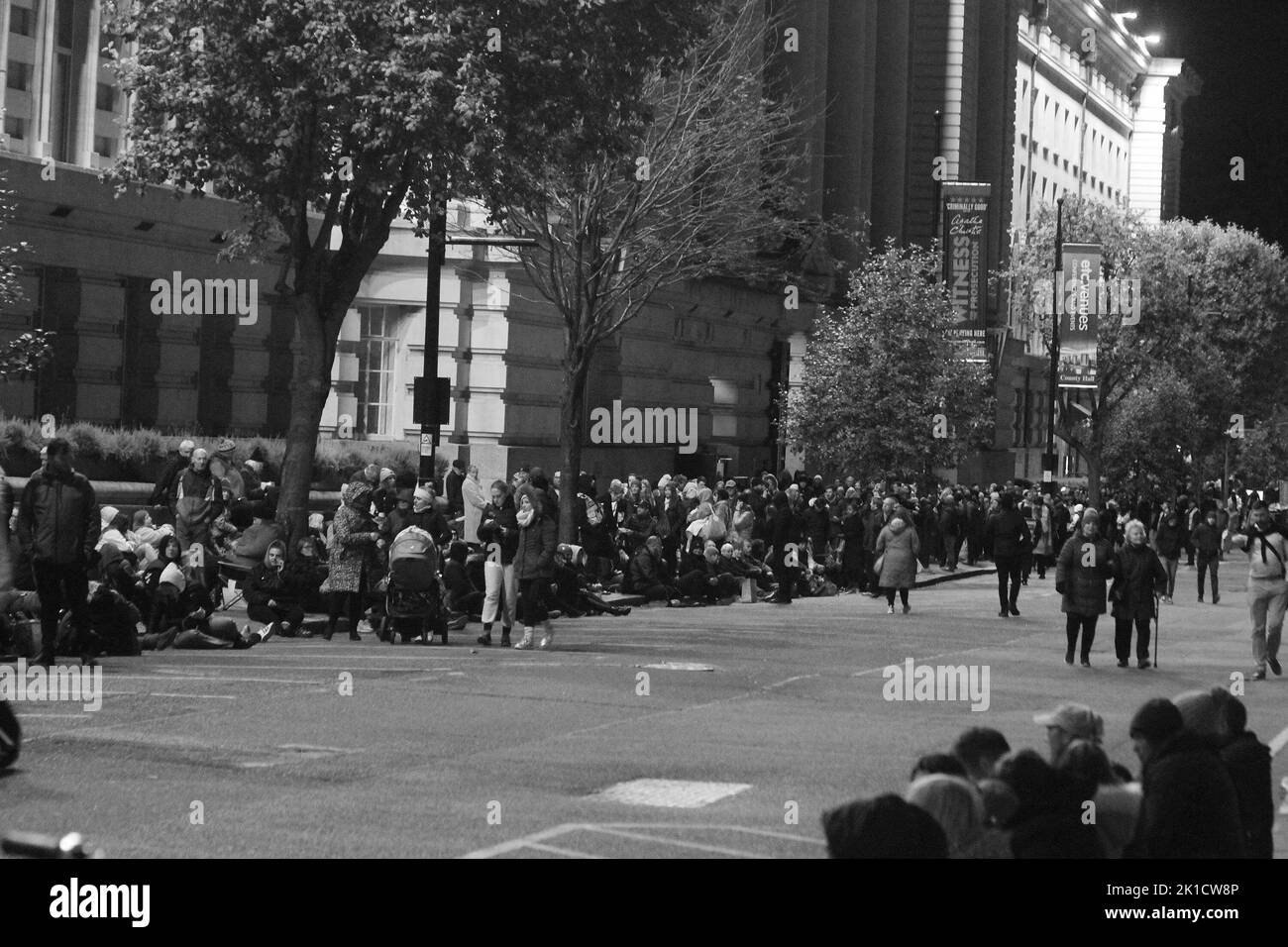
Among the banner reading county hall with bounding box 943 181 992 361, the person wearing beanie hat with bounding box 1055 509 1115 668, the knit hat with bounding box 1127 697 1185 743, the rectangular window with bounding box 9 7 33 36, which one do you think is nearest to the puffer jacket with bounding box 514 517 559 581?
the person wearing beanie hat with bounding box 1055 509 1115 668

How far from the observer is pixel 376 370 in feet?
127

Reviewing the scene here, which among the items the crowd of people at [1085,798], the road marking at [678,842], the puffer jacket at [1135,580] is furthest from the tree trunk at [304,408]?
the crowd of people at [1085,798]

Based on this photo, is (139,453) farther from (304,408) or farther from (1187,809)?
(1187,809)

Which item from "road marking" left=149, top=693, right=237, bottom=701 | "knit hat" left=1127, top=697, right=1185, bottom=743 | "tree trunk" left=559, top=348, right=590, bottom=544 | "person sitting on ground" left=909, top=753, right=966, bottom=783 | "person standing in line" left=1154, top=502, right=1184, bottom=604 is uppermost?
"tree trunk" left=559, top=348, right=590, bottom=544

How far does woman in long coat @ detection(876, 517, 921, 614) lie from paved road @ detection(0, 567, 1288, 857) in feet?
21.9

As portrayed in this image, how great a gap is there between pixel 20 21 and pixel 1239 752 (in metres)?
23.9

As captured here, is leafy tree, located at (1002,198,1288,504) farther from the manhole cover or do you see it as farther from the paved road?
the manhole cover

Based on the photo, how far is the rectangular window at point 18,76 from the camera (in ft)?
92.2

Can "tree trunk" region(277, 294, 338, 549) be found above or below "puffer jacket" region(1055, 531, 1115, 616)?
above

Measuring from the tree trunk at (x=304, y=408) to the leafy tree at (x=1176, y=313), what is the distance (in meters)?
47.7

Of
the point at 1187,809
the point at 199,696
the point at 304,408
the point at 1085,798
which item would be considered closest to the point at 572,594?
the point at 304,408

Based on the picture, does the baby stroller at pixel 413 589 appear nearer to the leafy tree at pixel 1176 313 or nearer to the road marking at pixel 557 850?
the road marking at pixel 557 850

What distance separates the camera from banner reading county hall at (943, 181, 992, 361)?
65.2 m

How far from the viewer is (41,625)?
1653cm
